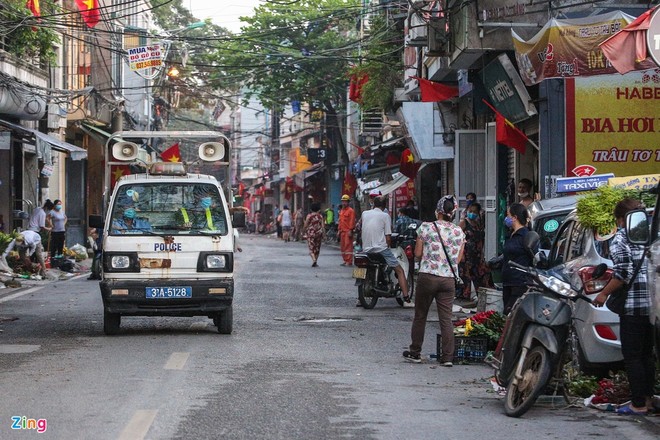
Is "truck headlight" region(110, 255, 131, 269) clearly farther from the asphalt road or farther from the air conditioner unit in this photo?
the air conditioner unit

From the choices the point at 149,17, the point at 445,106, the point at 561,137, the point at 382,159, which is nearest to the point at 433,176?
the point at 445,106

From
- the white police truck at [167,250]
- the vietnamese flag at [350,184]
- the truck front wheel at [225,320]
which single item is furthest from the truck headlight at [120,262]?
the vietnamese flag at [350,184]

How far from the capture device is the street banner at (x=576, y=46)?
1559 cm

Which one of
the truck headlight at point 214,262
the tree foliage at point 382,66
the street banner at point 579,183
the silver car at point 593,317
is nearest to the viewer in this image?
the silver car at point 593,317

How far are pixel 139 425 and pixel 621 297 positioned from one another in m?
3.85

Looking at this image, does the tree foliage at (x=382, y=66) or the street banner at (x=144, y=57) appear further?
the street banner at (x=144, y=57)

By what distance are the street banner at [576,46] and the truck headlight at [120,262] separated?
687 cm

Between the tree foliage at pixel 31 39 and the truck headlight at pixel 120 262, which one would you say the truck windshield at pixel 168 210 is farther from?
the tree foliage at pixel 31 39

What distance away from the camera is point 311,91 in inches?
2026

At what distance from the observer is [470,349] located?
11.7 metres

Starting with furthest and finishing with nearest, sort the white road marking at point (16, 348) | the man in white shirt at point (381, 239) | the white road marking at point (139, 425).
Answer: the man in white shirt at point (381, 239)
the white road marking at point (16, 348)
the white road marking at point (139, 425)

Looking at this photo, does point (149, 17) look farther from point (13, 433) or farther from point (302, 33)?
point (13, 433)

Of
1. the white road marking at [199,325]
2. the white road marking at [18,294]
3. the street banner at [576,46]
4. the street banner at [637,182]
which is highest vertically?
the street banner at [576,46]

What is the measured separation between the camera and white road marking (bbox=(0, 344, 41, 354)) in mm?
12164
